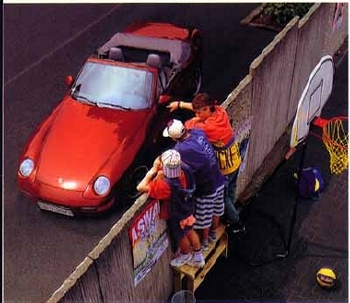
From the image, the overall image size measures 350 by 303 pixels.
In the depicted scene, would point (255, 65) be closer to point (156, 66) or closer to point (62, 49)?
point (156, 66)

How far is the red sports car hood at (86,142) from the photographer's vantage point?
28.7 feet

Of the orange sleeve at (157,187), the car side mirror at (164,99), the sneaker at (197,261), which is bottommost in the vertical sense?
the sneaker at (197,261)

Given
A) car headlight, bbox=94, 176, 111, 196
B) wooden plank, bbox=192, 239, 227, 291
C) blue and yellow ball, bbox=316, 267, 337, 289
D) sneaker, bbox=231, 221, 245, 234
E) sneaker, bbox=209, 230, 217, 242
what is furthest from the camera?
car headlight, bbox=94, 176, 111, 196

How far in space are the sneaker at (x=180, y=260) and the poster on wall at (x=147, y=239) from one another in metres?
0.35

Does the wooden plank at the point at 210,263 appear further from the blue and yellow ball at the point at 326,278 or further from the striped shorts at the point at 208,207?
the blue and yellow ball at the point at 326,278

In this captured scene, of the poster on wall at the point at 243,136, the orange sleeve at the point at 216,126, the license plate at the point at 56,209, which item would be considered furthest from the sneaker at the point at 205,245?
the license plate at the point at 56,209

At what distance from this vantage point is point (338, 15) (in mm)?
11141

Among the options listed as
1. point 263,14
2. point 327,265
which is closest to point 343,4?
point 263,14

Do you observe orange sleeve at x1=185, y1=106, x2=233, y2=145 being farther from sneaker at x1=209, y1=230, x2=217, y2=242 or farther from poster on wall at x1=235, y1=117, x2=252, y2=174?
sneaker at x1=209, y1=230, x2=217, y2=242

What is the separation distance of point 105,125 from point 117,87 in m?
0.65

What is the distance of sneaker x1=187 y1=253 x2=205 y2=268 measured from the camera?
7270 millimetres

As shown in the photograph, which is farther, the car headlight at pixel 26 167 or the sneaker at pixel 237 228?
the car headlight at pixel 26 167

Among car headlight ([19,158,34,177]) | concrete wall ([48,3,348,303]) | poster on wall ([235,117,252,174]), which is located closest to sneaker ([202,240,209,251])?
concrete wall ([48,3,348,303])

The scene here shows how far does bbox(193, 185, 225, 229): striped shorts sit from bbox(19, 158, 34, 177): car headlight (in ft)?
9.24
